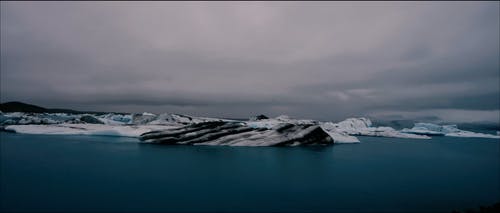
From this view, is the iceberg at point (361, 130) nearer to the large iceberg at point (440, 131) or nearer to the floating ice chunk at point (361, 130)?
the floating ice chunk at point (361, 130)

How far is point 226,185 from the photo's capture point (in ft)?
23.7

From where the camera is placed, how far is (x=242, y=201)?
591 centimetres

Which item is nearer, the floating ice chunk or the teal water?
the teal water

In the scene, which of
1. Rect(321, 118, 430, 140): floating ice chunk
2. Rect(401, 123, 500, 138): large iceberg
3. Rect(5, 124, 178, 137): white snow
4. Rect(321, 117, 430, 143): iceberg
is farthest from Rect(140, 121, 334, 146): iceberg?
Rect(401, 123, 500, 138): large iceberg

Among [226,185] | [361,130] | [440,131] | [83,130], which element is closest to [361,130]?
[361,130]

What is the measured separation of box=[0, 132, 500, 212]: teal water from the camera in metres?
5.64

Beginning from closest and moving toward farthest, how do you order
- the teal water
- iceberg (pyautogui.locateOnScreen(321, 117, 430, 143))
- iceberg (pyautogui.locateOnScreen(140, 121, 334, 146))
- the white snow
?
the teal water < iceberg (pyautogui.locateOnScreen(140, 121, 334, 146)) < the white snow < iceberg (pyautogui.locateOnScreen(321, 117, 430, 143))

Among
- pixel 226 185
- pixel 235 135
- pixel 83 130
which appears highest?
pixel 235 135

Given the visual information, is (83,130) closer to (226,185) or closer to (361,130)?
(226,185)

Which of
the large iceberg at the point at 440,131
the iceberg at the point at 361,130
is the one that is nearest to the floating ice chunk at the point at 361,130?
the iceberg at the point at 361,130

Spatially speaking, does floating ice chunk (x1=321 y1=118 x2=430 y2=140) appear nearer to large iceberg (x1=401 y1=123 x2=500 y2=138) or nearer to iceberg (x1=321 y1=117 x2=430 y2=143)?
iceberg (x1=321 y1=117 x2=430 y2=143)

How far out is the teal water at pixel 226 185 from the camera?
222 inches

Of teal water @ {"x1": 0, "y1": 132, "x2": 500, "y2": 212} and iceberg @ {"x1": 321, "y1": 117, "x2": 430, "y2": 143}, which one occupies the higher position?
iceberg @ {"x1": 321, "y1": 117, "x2": 430, "y2": 143}

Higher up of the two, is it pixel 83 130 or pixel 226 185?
pixel 83 130
